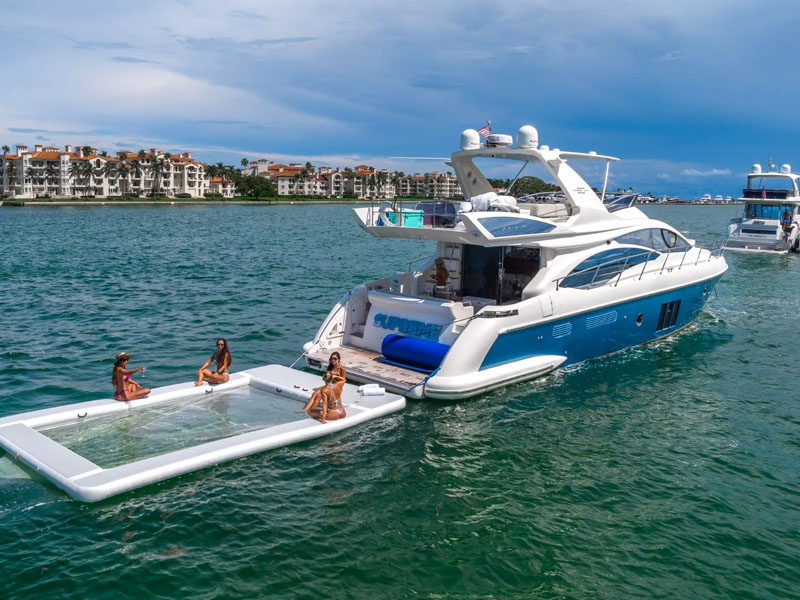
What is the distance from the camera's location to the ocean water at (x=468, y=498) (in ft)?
23.2

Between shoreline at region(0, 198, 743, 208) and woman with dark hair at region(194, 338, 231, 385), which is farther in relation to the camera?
shoreline at region(0, 198, 743, 208)

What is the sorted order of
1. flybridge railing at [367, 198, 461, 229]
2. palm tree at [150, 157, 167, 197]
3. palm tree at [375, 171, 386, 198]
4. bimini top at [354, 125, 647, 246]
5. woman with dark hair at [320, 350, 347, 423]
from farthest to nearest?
palm tree at [375, 171, 386, 198] < palm tree at [150, 157, 167, 197] < flybridge railing at [367, 198, 461, 229] < bimini top at [354, 125, 647, 246] < woman with dark hair at [320, 350, 347, 423]

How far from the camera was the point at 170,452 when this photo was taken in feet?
30.0

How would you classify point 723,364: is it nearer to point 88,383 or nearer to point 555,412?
point 555,412

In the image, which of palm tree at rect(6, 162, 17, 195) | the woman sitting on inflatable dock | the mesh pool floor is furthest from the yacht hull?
palm tree at rect(6, 162, 17, 195)

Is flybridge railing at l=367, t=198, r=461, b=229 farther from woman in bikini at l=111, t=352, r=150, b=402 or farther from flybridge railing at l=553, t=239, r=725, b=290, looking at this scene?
woman in bikini at l=111, t=352, r=150, b=402

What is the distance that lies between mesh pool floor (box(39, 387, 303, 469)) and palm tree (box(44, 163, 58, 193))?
137 meters

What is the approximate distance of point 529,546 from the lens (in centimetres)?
772

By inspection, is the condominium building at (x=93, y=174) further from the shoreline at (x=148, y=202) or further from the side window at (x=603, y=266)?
the side window at (x=603, y=266)

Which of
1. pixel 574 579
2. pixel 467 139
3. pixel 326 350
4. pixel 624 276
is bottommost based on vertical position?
pixel 574 579

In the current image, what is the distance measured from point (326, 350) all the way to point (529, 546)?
7.01m

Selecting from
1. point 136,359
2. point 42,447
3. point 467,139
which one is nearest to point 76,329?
point 136,359

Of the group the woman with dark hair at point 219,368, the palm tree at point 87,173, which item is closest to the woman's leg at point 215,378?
the woman with dark hair at point 219,368

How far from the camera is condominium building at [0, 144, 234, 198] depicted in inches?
5157
